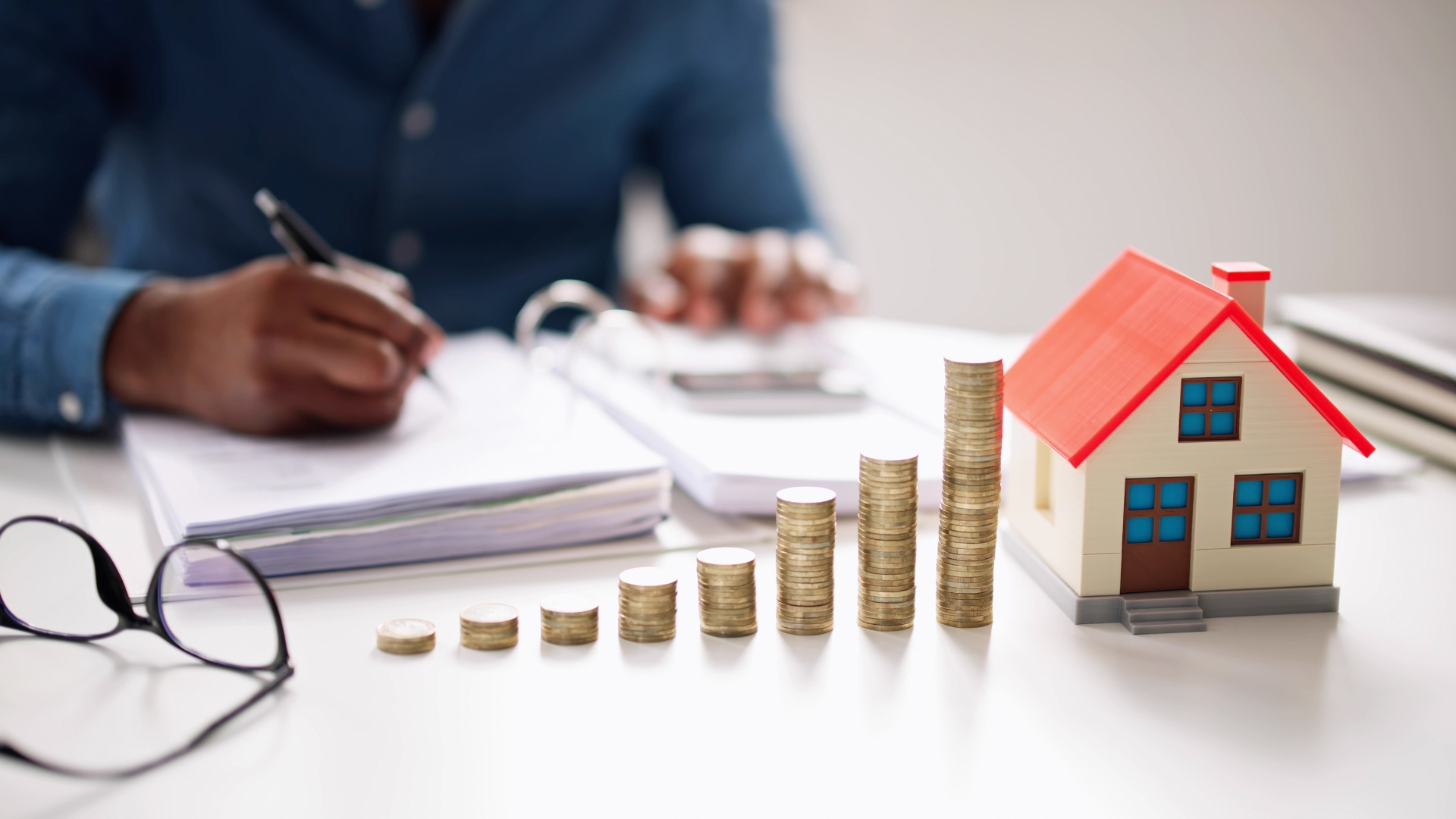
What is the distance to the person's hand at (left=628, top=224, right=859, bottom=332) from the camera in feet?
4.35

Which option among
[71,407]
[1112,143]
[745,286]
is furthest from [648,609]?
[1112,143]

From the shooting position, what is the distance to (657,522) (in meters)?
0.75

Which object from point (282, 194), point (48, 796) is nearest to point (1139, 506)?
point (48, 796)

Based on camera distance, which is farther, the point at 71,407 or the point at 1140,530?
the point at 71,407

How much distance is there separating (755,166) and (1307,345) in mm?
885

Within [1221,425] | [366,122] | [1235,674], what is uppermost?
[366,122]

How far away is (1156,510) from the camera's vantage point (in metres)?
0.59

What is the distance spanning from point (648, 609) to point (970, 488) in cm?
18

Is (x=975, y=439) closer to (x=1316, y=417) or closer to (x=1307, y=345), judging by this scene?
(x=1316, y=417)

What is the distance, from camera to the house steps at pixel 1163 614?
59 cm

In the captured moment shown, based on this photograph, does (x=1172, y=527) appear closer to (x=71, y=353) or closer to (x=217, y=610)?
(x=217, y=610)

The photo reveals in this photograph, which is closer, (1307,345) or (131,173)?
(1307,345)

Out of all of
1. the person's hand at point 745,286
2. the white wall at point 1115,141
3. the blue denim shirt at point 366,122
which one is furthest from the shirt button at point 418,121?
the white wall at point 1115,141

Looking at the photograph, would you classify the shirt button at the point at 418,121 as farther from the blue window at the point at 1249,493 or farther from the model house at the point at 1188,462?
the blue window at the point at 1249,493
